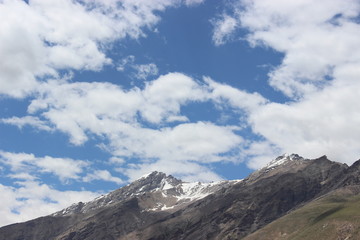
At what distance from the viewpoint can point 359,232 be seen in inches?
7820
